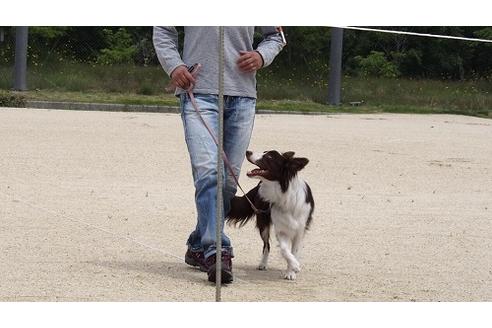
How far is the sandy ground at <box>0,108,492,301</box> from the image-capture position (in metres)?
7.12

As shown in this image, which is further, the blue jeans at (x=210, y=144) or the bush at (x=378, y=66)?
the bush at (x=378, y=66)

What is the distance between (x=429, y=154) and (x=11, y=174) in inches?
247

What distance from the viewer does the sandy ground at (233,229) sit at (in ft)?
23.4

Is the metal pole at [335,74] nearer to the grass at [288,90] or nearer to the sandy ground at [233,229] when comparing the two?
the grass at [288,90]

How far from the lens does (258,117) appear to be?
22453 mm

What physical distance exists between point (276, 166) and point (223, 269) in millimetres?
756

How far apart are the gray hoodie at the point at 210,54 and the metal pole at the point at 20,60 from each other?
20082 mm

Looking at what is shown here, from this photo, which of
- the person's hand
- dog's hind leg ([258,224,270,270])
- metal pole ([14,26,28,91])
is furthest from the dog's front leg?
metal pole ([14,26,28,91])

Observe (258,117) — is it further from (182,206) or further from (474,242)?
(474,242)

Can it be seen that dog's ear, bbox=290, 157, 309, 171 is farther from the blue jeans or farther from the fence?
the fence

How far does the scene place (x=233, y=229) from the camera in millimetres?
9633

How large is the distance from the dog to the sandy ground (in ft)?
0.79

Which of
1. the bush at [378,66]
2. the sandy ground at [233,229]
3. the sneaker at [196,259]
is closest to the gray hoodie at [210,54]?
the sneaker at [196,259]
